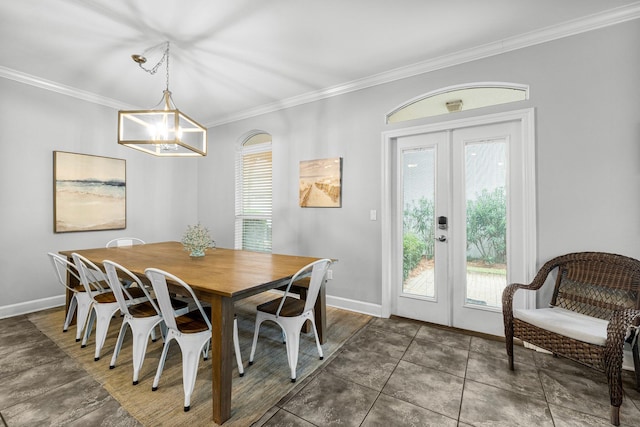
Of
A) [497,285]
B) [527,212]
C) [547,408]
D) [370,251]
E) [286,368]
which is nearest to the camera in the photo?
[547,408]

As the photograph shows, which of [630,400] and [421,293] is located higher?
[421,293]

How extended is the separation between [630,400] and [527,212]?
4.60ft

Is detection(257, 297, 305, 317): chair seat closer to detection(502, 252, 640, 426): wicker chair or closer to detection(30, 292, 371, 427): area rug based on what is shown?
detection(30, 292, 371, 427): area rug

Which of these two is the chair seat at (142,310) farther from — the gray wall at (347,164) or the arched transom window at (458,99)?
the arched transom window at (458,99)

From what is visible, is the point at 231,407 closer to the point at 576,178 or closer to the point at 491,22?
the point at 576,178

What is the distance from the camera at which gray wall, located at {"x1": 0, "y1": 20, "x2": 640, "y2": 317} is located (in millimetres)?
2238

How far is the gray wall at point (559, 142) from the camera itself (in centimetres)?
220

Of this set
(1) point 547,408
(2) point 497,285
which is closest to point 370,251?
(2) point 497,285

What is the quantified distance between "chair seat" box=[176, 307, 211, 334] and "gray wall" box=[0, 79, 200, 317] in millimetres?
2765

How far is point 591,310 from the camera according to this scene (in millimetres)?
2238

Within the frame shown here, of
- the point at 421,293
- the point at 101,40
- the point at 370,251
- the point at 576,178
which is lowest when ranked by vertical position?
the point at 421,293

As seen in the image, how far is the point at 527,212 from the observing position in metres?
2.53

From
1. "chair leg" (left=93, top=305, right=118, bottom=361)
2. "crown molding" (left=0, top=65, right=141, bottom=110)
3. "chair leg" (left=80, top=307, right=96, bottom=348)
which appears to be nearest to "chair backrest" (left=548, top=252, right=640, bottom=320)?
"chair leg" (left=93, top=305, right=118, bottom=361)

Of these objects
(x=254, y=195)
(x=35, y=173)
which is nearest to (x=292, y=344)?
(x=254, y=195)
